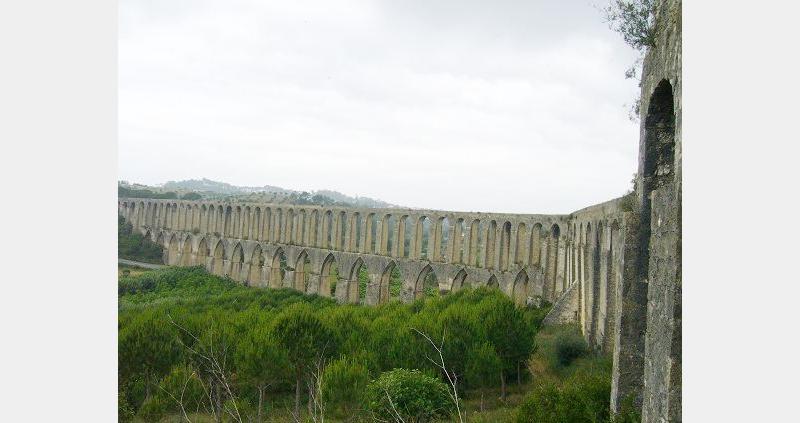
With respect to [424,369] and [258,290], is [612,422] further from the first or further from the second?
[258,290]

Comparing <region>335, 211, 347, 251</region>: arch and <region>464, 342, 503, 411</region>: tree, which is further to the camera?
<region>335, 211, 347, 251</region>: arch

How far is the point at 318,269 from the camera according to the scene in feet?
132

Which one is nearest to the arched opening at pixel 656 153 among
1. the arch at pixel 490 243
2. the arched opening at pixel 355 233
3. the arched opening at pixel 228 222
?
the arch at pixel 490 243

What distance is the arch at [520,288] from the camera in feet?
97.6

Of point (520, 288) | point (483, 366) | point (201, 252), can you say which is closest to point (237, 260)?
point (201, 252)

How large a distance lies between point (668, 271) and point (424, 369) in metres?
10.8

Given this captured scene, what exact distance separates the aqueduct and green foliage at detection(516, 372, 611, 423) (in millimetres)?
854

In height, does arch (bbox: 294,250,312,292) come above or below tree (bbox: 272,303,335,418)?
below

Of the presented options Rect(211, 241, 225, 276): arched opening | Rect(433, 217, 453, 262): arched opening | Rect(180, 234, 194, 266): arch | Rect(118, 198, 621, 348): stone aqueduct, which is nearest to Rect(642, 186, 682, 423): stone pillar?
Rect(118, 198, 621, 348): stone aqueduct

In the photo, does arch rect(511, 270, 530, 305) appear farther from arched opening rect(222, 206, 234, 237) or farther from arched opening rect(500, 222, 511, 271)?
arched opening rect(222, 206, 234, 237)

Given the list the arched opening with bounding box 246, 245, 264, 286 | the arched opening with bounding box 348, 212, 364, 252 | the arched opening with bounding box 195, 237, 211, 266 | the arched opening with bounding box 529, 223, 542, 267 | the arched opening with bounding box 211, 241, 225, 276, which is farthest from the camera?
the arched opening with bounding box 195, 237, 211, 266

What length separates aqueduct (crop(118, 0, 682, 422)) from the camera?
5.00 m

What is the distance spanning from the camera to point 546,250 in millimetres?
28656

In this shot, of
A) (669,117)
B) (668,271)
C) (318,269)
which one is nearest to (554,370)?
(669,117)
